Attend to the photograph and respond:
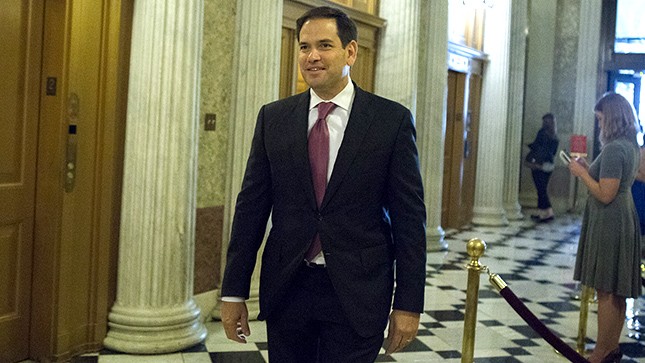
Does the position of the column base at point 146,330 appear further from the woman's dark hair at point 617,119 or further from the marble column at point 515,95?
the marble column at point 515,95

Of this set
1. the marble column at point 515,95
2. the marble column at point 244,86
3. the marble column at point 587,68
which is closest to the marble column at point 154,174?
the marble column at point 244,86

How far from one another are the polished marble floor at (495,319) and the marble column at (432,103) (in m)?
0.65

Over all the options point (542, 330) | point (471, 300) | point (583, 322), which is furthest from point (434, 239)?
point (542, 330)

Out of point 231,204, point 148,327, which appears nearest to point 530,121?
point 231,204

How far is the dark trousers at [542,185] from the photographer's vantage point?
1281 cm

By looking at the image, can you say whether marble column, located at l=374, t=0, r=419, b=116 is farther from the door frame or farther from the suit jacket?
the suit jacket

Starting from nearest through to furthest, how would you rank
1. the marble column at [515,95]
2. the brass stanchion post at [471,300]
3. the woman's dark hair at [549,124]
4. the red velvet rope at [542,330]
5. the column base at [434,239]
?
the red velvet rope at [542,330], the brass stanchion post at [471,300], the column base at [434,239], the marble column at [515,95], the woman's dark hair at [549,124]

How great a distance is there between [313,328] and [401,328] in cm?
27

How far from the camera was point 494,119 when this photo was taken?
12.0 m

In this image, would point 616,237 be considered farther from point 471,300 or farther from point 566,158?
point 471,300

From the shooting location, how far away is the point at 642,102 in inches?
564

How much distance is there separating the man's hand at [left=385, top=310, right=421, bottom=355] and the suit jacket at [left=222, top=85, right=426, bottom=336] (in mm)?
24

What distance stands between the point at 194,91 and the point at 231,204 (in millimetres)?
995

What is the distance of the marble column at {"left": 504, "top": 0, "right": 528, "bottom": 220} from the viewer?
12.3 metres
